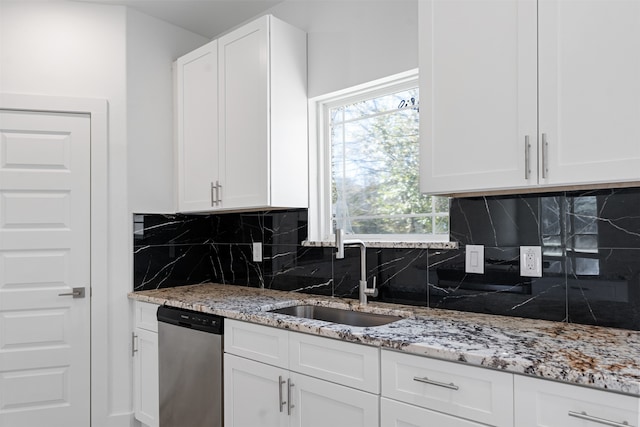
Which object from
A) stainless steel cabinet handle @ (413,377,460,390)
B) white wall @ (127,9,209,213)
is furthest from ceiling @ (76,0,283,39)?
stainless steel cabinet handle @ (413,377,460,390)

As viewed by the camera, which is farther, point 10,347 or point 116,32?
point 116,32

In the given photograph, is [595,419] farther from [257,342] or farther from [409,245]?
[257,342]

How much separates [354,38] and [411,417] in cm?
187

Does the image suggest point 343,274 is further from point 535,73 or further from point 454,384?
point 535,73

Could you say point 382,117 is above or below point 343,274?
above

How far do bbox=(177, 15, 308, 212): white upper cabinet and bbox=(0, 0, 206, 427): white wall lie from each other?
1.30 ft

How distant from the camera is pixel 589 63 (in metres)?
1.50

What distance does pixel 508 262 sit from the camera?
1969 millimetres

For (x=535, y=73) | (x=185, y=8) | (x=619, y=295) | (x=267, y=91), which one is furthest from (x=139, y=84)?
(x=619, y=295)

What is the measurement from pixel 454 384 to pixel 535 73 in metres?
1.05

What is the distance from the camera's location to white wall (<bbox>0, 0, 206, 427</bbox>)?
277cm

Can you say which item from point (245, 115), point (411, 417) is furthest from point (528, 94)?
point (245, 115)

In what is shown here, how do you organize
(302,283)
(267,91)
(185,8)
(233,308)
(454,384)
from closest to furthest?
(454,384), (233,308), (267,91), (302,283), (185,8)

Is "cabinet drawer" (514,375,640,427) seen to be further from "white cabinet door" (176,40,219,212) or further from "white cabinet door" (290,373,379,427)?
"white cabinet door" (176,40,219,212)
